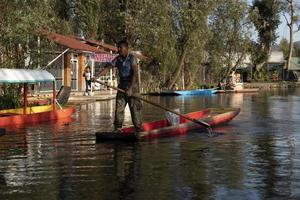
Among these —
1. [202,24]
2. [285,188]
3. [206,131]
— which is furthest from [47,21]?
[202,24]

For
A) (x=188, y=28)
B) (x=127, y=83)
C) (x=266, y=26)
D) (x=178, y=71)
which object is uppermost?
(x=266, y=26)

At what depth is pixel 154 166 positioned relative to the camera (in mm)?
10273

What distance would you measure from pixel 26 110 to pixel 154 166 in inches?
449

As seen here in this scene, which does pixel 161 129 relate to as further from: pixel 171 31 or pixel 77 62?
pixel 171 31

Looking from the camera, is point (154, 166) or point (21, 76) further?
point (21, 76)

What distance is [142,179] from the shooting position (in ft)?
29.7

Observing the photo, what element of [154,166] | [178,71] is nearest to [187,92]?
[178,71]

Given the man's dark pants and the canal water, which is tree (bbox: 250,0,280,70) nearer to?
the canal water

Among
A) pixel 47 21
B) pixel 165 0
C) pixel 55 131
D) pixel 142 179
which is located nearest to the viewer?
pixel 142 179

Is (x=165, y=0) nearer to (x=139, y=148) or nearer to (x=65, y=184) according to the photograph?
(x=139, y=148)

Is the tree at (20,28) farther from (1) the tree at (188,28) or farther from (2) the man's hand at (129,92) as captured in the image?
(1) the tree at (188,28)

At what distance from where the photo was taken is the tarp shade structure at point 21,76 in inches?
717

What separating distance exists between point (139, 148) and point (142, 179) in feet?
11.5

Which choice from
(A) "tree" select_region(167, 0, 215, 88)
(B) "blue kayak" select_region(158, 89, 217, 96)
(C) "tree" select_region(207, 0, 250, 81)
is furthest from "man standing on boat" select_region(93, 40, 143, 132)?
(C) "tree" select_region(207, 0, 250, 81)
